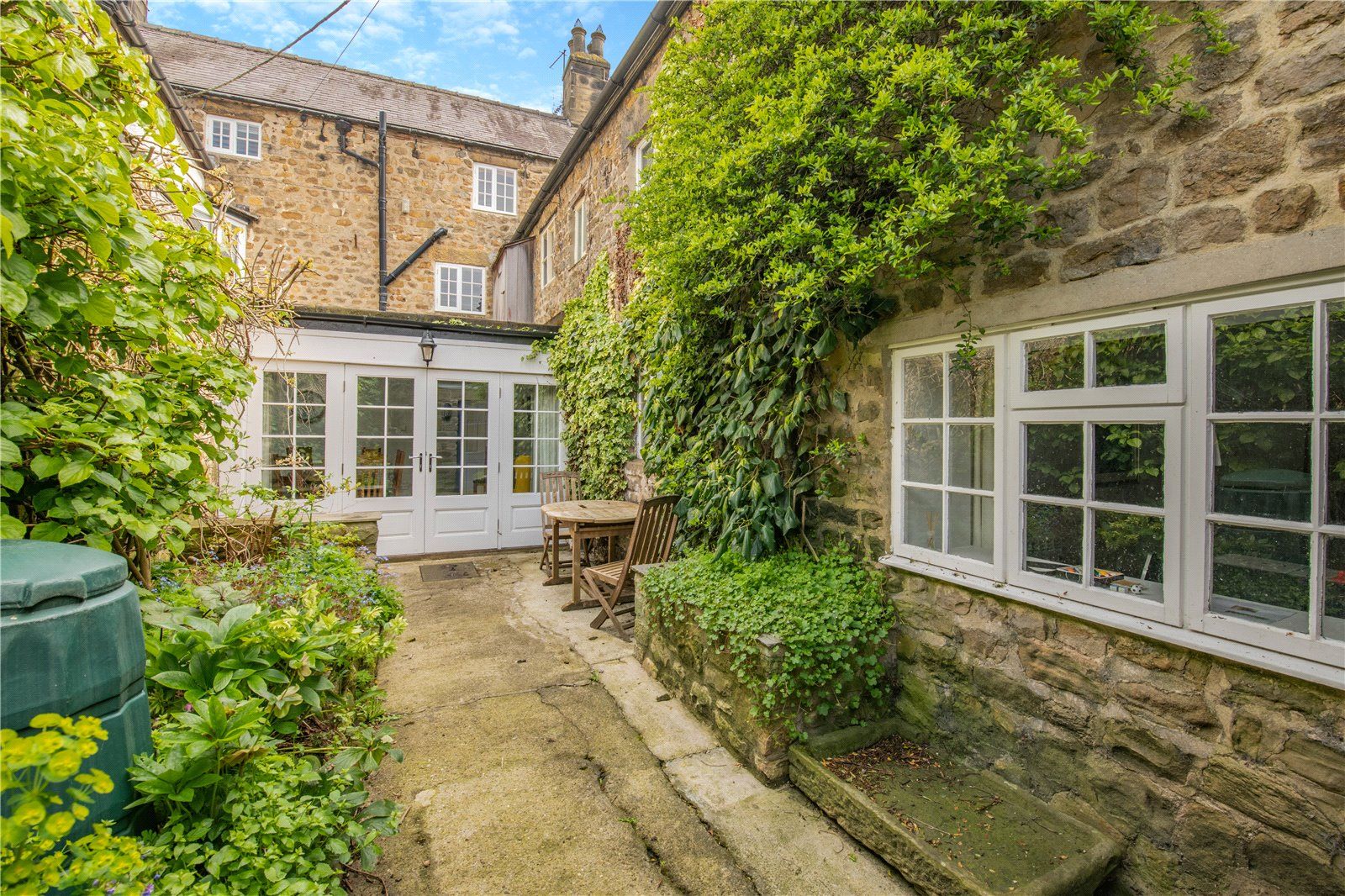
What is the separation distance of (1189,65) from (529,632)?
4.75 meters

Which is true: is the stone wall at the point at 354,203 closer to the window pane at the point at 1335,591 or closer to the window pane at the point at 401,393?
the window pane at the point at 401,393

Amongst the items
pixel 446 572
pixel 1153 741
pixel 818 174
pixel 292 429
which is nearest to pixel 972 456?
A: pixel 1153 741

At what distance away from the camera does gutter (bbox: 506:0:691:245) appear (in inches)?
217

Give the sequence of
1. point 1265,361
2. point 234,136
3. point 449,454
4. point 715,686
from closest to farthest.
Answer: point 1265,361, point 715,686, point 449,454, point 234,136

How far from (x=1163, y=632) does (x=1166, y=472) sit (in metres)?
0.54

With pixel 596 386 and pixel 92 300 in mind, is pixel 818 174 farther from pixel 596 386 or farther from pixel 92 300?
pixel 596 386

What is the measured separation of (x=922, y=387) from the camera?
2.97 m

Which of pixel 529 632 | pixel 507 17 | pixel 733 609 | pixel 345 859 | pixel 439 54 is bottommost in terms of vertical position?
pixel 529 632

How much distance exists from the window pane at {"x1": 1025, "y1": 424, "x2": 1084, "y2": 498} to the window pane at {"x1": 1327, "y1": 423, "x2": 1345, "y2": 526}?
665mm

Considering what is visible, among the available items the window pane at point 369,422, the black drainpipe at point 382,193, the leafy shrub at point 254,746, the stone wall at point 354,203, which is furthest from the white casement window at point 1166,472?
the black drainpipe at point 382,193

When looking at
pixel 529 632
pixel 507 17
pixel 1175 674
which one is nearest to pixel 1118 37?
pixel 1175 674

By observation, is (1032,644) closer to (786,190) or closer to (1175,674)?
(1175,674)

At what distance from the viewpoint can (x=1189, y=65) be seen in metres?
2.00

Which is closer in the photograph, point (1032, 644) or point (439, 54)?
point (1032, 644)
